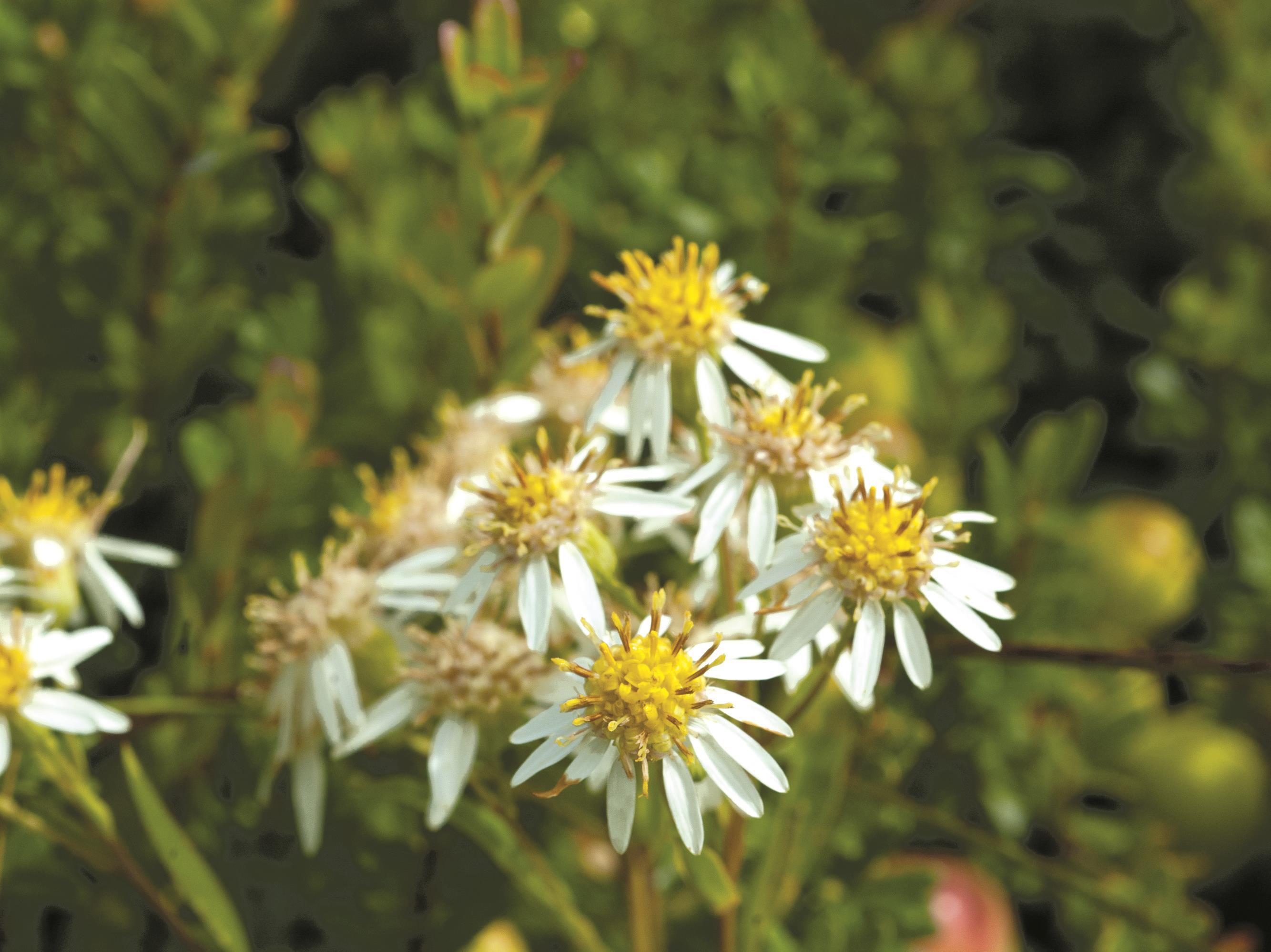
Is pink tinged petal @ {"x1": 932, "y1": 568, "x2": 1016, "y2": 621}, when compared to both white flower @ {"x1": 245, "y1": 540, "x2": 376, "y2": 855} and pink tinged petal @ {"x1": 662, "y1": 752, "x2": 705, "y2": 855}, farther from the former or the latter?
white flower @ {"x1": 245, "y1": 540, "x2": 376, "y2": 855}

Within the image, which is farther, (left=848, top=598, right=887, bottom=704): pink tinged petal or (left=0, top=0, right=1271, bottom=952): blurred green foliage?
(left=0, top=0, right=1271, bottom=952): blurred green foliage

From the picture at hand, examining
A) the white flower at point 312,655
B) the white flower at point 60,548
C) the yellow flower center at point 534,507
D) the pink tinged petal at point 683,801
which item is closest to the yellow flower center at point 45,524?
the white flower at point 60,548

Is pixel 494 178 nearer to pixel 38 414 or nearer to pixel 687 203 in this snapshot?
pixel 687 203

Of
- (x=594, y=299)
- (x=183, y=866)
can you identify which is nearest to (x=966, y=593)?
(x=183, y=866)

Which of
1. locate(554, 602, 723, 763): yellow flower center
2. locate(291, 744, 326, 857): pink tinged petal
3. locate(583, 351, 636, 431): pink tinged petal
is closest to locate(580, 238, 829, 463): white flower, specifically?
locate(583, 351, 636, 431): pink tinged petal

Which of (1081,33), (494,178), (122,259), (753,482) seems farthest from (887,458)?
(1081,33)

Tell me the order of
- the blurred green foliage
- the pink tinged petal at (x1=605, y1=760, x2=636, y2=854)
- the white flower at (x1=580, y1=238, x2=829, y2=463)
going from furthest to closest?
1. the blurred green foliage
2. the white flower at (x1=580, y1=238, x2=829, y2=463)
3. the pink tinged petal at (x1=605, y1=760, x2=636, y2=854)

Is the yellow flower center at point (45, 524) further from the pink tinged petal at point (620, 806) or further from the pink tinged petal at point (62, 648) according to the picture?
the pink tinged petal at point (620, 806)
